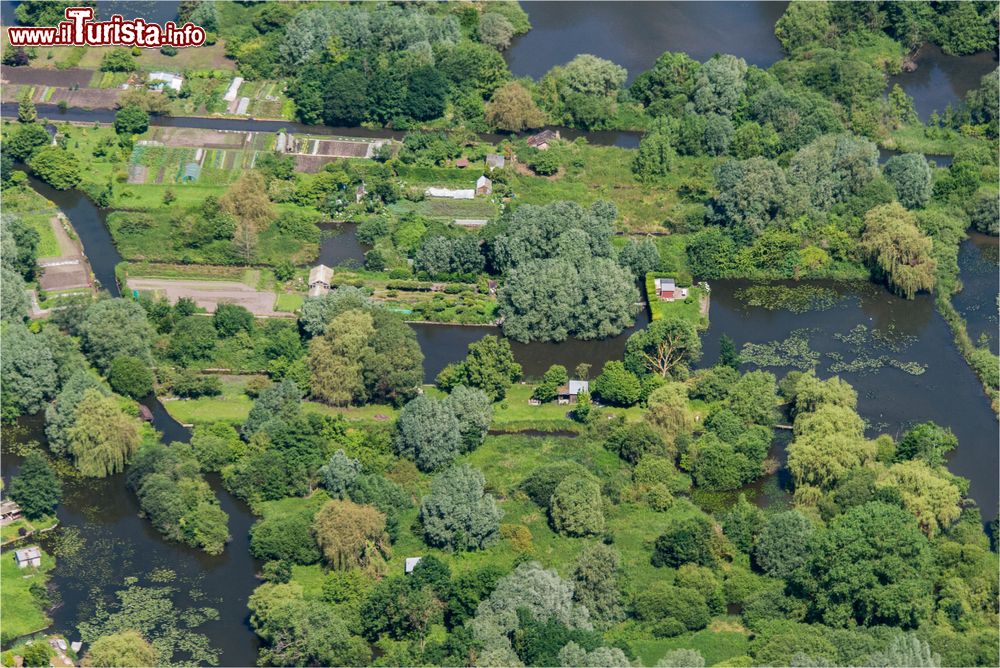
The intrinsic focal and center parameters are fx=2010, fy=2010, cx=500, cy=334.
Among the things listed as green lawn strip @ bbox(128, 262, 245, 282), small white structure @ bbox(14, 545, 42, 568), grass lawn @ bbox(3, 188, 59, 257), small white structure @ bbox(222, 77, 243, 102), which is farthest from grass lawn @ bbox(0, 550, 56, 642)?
small white structure @ bbox(222, 77, 243, 102)

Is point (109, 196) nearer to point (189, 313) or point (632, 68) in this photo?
point (189, 313)

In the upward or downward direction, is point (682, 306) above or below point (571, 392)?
above

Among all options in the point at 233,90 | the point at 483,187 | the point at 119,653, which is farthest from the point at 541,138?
the point at 119,653

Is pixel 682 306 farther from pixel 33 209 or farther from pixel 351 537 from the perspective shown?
pixel 33 209

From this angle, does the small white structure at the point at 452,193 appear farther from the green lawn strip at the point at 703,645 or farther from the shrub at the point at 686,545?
the green lawn strip at the point at 703,645

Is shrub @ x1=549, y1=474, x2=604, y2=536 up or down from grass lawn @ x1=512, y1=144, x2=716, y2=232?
down

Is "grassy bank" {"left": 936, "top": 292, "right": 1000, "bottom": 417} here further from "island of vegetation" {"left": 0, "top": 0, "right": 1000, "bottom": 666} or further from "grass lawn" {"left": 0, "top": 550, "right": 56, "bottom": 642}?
"grass lawn" {"left": 0, "top": 550, "right": 56, "bottom": 642}

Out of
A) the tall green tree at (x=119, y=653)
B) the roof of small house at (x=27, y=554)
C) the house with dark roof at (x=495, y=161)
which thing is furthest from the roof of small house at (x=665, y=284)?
the tall green tree at (x=119, y=653)
